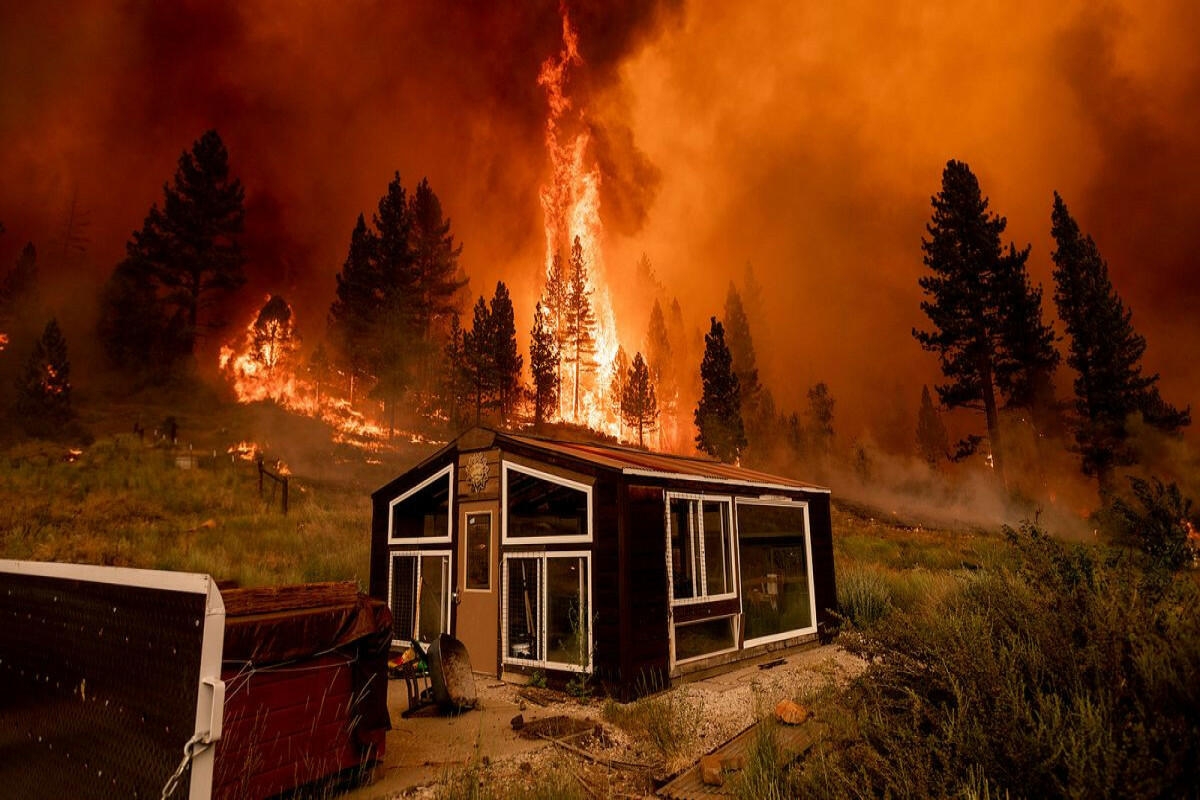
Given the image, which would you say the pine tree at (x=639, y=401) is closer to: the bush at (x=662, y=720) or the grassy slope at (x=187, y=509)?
the grassy slope at (x=187, y=509)

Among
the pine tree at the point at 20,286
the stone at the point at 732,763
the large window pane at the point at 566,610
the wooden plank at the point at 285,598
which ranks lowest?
the stone at the point at 732,763

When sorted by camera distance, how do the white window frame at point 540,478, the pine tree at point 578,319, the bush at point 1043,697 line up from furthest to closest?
the pine tree at point 578,319, the white window frame at point 540,478, the bush at point 1043,697

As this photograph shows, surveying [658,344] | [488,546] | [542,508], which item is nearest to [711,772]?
[488,546]

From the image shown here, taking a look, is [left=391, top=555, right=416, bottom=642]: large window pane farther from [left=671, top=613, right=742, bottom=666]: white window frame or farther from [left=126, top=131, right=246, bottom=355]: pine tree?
[left=126, top=131, right=246, bottom=355]: pine tree

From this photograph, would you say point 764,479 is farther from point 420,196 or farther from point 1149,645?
point 420,196

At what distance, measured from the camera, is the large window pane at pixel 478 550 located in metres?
11.1

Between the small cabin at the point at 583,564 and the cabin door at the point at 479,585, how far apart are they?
1.1 inches

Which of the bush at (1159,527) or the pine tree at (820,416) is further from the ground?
the pine tree at (820,416)

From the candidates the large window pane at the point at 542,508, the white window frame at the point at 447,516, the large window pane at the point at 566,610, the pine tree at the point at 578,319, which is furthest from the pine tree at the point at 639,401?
the large window pane at the point at 566,610

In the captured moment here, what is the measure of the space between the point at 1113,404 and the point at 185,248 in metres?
62.4

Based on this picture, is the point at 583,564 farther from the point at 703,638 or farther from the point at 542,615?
the point at 703,638

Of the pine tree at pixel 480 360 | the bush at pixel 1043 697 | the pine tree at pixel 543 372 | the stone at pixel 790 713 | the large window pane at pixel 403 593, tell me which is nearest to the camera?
the bush at pixel 1043 697

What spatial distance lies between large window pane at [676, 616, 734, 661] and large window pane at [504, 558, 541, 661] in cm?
249

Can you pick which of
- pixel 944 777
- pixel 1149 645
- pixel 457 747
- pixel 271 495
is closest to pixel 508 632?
pixel 457 747
